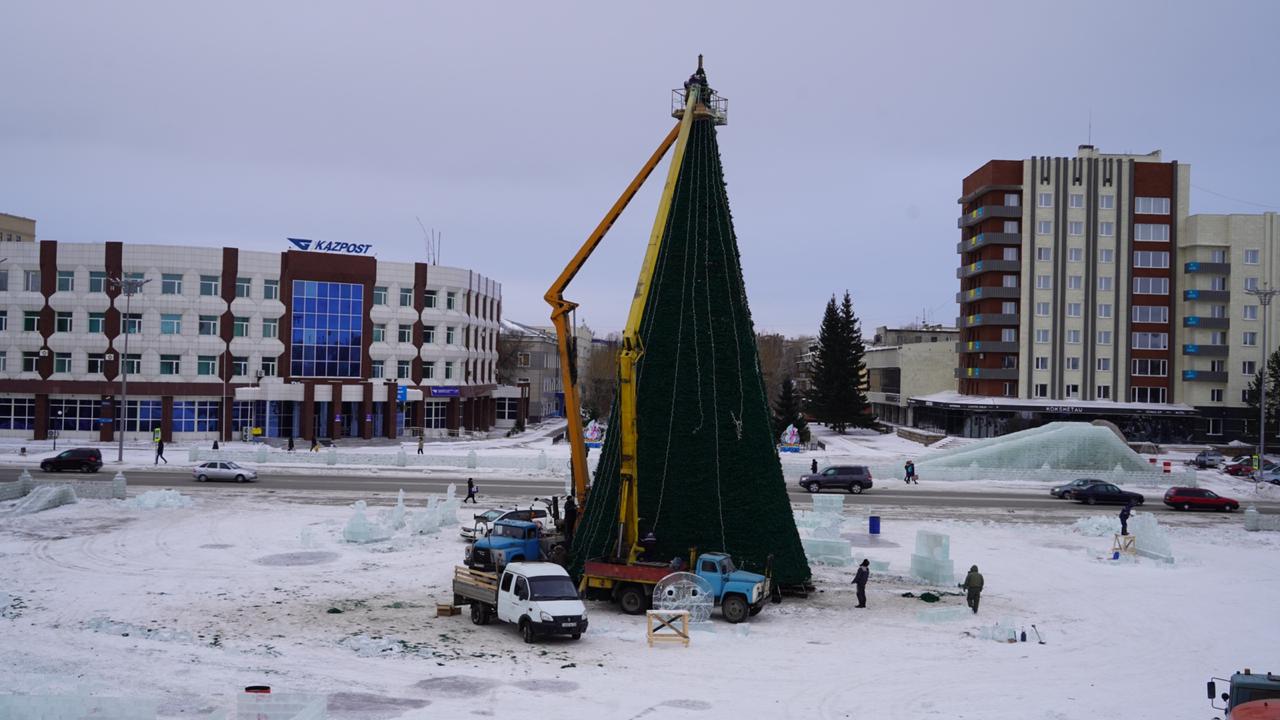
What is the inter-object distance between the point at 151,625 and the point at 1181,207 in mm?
90649

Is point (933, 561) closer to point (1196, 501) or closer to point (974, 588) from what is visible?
point (974, 588)

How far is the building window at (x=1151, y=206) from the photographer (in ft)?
285

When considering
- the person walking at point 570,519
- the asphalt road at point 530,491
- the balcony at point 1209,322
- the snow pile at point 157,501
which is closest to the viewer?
the person walking at point 570,519

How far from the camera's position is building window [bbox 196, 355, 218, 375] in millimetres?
75575

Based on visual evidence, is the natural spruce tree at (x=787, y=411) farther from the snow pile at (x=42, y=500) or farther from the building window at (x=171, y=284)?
the snow pile at (x=42, y=500)

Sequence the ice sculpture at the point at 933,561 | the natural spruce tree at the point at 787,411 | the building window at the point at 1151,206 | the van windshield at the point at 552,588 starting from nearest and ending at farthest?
the van windshield at the point at 552,588 < the ice sculpture at the point at 933,561 < the natural spruce tree at the point at 787,411 < the building window at the point at 1151,206

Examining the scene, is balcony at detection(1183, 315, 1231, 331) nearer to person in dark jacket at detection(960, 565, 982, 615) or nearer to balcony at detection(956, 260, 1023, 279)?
balcony at detection(956, 260, 1023, 279)

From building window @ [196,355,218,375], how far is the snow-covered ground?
42.3 meters

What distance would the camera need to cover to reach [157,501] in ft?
135

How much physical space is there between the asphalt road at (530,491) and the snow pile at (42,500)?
290 inches

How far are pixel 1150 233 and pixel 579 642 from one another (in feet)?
269

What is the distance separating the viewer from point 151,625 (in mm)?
22562

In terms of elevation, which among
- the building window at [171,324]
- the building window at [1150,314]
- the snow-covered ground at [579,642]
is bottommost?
the snow-covered ground at [579,642]

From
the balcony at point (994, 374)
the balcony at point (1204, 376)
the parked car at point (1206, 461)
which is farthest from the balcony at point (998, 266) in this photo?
the parked car at point (1206, 461)
